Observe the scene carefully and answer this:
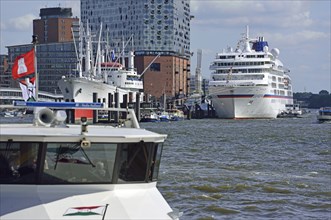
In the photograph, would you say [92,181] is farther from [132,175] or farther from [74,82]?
[74,82]

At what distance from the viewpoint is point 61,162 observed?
11.3m

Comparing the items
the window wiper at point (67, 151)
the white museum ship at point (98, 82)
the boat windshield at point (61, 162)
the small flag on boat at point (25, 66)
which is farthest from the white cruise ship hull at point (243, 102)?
the window wiper at point (67, 151)

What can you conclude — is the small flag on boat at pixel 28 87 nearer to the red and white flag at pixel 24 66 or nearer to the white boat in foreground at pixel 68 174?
the red and white flag at pixel 24 66

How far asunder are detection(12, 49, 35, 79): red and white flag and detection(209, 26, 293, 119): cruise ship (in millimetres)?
126837

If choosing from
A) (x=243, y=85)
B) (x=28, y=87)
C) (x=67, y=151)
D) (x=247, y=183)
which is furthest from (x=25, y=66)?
(x=243, y=85)

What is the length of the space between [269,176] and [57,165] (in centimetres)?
2615

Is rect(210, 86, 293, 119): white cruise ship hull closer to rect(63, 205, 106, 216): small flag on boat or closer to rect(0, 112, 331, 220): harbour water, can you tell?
rect(0, 112, 331, 220): harbour water

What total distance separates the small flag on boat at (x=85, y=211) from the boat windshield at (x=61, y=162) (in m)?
0.49

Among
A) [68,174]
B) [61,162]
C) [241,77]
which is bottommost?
[68,174]

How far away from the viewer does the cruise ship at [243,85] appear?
14575 cm

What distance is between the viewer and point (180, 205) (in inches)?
1062

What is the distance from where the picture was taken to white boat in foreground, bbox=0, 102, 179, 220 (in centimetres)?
1108

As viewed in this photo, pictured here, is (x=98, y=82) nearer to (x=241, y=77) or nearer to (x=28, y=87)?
(x=241, y=77)

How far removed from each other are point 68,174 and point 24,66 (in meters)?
7.52
